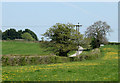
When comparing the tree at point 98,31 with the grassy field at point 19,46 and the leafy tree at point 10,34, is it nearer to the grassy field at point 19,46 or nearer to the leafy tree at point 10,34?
the grassy field at point 19,46

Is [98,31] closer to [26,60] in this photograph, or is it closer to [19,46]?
[19,46]

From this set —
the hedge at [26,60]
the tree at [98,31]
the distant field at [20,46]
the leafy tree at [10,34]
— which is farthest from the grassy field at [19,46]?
the leafy tree at [10,34]

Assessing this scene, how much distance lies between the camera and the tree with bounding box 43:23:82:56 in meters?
38.6

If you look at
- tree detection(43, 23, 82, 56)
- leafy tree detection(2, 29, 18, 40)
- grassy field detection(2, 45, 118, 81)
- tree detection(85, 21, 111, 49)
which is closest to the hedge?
tree detection(43, 23, 82, 56)

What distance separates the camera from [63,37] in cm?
3906

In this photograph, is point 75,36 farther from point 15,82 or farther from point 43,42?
point 15,82

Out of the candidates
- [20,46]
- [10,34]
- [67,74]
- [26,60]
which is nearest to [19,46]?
[20,46]

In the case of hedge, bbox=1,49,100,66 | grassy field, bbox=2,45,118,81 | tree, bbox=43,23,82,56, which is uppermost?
tree, bbox=43,23,82,56

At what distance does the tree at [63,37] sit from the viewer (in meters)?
38.6

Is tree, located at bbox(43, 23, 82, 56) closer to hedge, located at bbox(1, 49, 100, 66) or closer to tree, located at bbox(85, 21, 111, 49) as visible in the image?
hedge, located at bbox(1, 49, 100, 66)

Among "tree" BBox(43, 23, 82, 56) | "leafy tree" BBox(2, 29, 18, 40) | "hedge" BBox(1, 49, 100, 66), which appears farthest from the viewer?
"leafy tree" BBox(2, 29, 18, 40)

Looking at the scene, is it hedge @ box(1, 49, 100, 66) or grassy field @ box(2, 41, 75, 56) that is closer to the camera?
hedge @ box(1, 49, 100, 66)

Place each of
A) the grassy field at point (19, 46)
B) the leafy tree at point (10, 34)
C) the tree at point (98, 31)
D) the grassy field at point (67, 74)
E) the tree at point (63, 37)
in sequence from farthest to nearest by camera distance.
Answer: the leafy tree at point (10, 34) → the tree at point (98, 31) → the grassy field at point (19, 46) → the tree at point (63, 37) → the grassy field at point (67, 74)

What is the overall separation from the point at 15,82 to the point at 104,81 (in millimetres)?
4726
